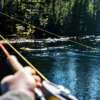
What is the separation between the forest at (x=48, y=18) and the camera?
84.9 m

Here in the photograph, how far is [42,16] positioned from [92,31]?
15.9 m

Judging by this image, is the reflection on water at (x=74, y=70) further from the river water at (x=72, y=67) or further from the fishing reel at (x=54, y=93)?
the fishing reel at (x=54, y=93)

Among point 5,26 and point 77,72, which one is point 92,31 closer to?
point 5,26

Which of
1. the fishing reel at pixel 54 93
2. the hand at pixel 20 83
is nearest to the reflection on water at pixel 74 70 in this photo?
the fishing reel at pixel 54 93

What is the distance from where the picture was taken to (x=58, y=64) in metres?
46.0

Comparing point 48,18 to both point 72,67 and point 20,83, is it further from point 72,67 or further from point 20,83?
point 20,83

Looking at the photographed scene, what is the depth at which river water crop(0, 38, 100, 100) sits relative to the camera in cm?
3609

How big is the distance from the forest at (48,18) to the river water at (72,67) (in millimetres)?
23686

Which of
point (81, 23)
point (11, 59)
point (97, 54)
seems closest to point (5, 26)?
point (81, 23)

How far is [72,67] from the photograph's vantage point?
45.0 meters

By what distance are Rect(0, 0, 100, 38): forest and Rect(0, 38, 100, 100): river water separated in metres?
23.7

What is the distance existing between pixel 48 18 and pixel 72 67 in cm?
5193

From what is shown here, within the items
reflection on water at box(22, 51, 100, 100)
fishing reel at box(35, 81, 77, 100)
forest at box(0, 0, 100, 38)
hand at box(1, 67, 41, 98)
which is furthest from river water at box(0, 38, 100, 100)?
→ hand at box(1, 67, 41, 98)

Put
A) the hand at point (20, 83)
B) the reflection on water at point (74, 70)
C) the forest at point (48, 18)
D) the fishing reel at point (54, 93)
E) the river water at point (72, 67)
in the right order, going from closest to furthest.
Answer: the hand at point (20, 83), the fishing reel at point (54, 93), the reflection on water at point (74, 70), the river water at point (72, 67), the forest at point (48, 18)
